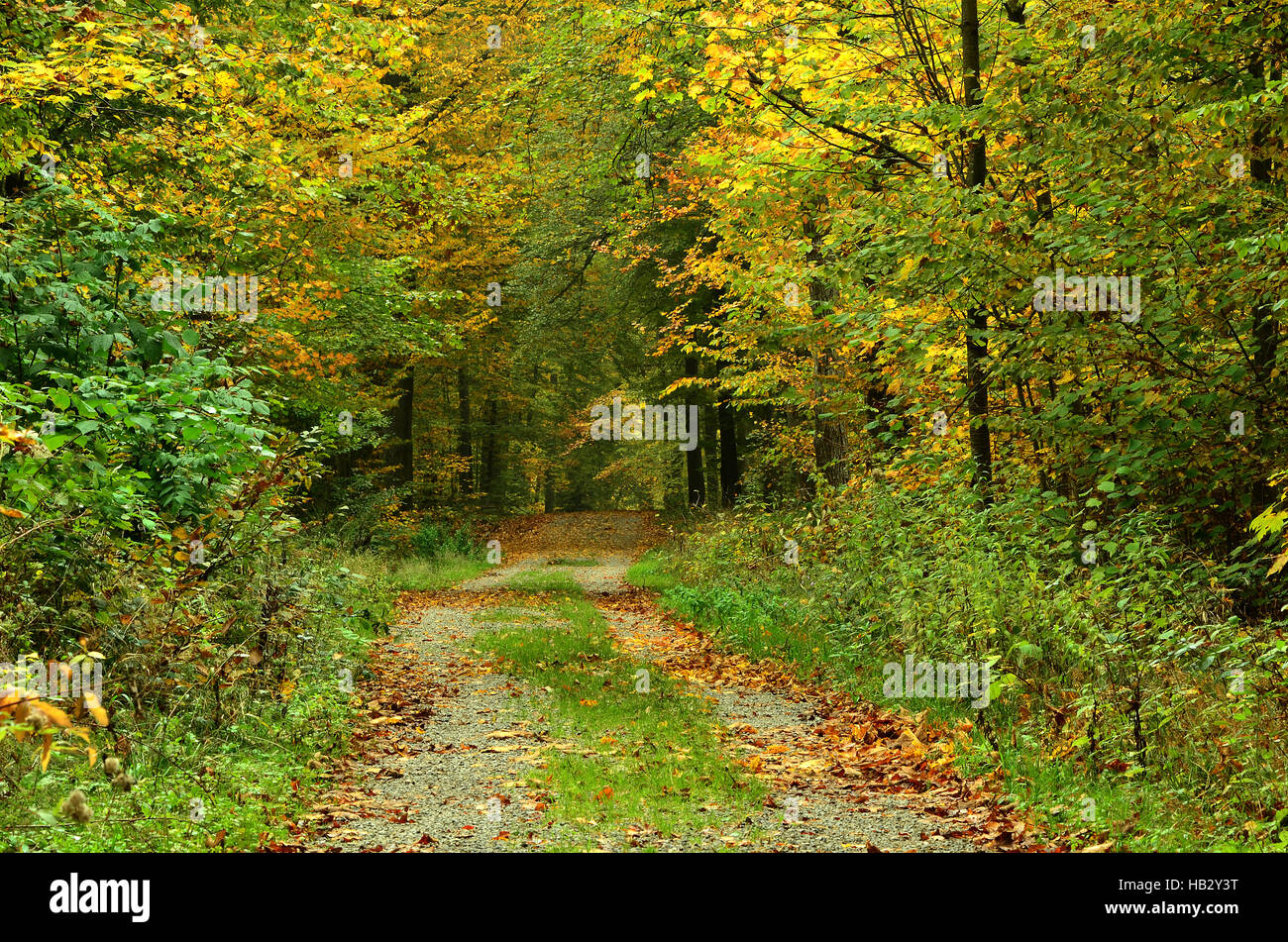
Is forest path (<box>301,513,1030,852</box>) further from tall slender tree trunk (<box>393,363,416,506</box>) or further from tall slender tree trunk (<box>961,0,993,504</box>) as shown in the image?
tall slender tree trunk (<box>393,363,416,506</box>)

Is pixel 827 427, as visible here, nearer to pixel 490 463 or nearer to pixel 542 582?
pixel 542 582

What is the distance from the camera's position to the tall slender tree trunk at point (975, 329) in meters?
9.37

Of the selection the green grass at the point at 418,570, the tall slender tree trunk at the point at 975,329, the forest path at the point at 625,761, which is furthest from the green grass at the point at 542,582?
the tall slender tree trunk at the point at 975,329

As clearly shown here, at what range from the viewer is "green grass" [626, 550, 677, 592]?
20.2 m

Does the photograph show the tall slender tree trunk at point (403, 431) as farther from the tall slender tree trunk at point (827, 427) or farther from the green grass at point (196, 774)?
the green grass at point (196, 774)

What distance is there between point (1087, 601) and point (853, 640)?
3.25 m

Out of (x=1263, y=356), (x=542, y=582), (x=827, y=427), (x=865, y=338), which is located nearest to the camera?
(x=1263, y=356)

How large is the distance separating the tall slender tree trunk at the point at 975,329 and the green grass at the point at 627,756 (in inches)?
153

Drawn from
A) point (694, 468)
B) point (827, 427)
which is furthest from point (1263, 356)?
point (694, 468)

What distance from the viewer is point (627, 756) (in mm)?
7434

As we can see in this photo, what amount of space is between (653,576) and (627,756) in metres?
14.3
